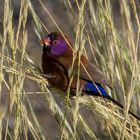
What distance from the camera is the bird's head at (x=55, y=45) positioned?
2604 mm

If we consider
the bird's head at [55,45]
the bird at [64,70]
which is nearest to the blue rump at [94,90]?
the bird at [64,70]

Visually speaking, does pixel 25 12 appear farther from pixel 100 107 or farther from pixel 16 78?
pixel 100 107

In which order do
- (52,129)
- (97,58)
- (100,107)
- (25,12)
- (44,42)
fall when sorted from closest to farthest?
(25,12) < (100,107) < (44,42) < (97,58) < (52,129)

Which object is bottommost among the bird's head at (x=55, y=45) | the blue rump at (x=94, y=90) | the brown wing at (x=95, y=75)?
the blue rump at (x=94, y=90)

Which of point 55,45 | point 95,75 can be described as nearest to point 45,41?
point 55,45

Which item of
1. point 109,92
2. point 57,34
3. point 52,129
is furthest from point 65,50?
point 52,129

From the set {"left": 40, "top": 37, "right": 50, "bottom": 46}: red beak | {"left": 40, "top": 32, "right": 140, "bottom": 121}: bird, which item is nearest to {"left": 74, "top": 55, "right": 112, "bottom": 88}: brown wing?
{"left": 40, "top": 32, "right": 140, "bottom": 121}: bird

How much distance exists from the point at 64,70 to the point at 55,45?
0.36 feet

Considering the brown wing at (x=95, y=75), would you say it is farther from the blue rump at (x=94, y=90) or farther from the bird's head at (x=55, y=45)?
the bird's head at (x=55, y=45)

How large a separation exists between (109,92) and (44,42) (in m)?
0.30

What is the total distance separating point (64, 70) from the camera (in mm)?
2574

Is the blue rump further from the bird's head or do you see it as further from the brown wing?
the bird's head

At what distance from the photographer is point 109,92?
260 cm

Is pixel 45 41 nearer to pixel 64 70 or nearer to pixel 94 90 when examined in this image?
pixel 64 70
